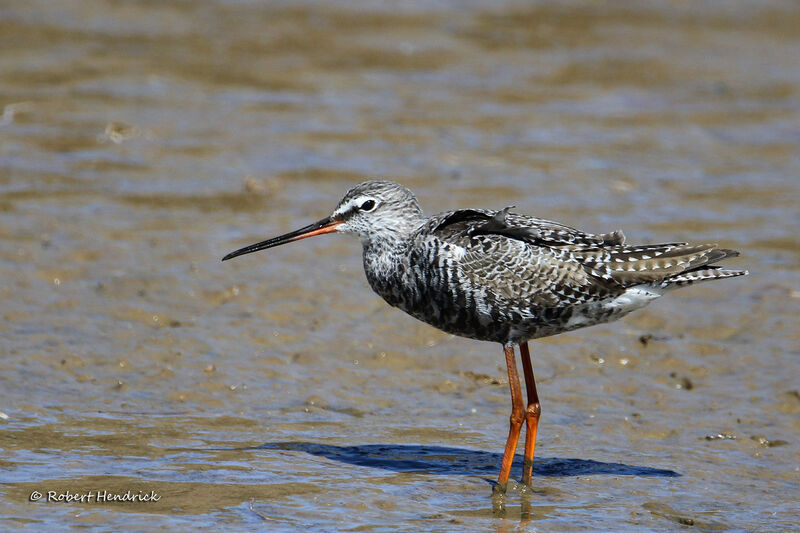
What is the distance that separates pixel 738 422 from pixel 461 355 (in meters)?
2.29

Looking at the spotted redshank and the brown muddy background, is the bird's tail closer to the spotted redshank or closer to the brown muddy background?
the spotted redshank

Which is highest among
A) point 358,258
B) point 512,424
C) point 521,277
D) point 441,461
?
point 358,258

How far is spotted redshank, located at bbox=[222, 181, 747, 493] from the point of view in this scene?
24.3 feet

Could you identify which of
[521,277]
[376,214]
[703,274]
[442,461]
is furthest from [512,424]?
[376,214]

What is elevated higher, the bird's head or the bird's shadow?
the bird's head

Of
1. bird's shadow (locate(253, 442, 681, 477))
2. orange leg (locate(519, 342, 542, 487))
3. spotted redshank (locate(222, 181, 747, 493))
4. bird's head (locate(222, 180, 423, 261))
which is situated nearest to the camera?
spotted redshank (locate(222, 181, 747, 493))

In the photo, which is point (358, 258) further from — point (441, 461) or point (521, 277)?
point (521, 277)

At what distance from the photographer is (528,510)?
725 cm

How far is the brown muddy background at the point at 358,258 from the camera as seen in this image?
749cm

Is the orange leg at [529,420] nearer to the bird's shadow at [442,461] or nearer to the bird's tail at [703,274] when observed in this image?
the bird's shadow at [442,461]

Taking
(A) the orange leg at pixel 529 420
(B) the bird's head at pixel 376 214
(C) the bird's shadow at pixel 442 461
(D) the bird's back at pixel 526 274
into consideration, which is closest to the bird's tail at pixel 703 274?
(D) the bird's back at pixel 526 274

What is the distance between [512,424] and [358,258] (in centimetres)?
410

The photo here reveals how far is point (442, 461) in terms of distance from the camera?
794cm

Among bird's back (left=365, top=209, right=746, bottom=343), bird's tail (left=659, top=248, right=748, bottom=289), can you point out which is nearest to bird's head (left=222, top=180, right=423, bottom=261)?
bird's back (left=365, top=209, right=746, bottom=343)
